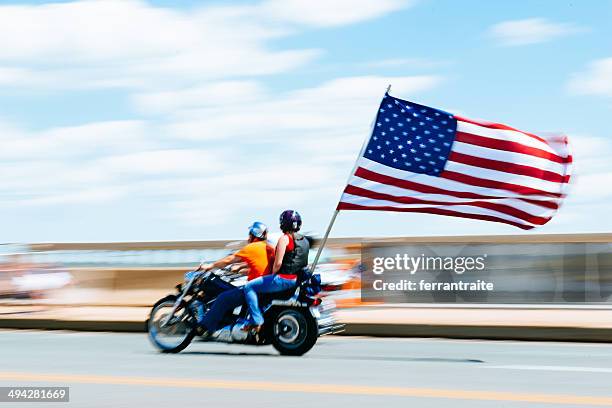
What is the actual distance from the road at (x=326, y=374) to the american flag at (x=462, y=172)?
6.17 ft

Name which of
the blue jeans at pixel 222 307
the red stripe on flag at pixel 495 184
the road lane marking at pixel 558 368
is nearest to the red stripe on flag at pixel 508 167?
the red stripe on flag at pixel 495 184

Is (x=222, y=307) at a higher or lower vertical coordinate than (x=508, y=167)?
lower

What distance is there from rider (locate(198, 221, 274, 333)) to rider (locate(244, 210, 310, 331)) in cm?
17

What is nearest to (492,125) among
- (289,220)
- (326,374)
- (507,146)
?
(507,146)

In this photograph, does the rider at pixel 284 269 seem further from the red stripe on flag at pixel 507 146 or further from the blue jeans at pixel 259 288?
the red stripe on flag at pixel 507 146

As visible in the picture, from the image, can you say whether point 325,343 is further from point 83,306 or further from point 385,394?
point 83,306

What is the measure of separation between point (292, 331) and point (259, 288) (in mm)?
671

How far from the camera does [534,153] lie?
15797 mm

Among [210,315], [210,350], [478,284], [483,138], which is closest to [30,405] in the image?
[210,315]

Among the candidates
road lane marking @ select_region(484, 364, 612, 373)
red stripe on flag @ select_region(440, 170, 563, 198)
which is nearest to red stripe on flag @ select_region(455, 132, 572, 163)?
red stripe on flag @ select_region(440, 170, 563, 198)

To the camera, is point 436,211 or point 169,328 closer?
point 169,328

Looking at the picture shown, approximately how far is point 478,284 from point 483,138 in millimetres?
6241

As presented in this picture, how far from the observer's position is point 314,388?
1120cm

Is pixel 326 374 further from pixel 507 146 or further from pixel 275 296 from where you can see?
pixel 507 146
